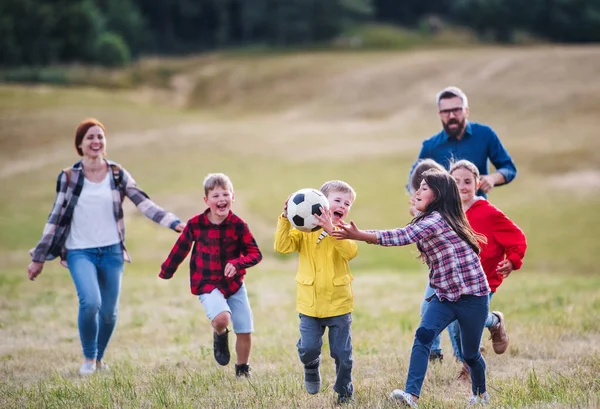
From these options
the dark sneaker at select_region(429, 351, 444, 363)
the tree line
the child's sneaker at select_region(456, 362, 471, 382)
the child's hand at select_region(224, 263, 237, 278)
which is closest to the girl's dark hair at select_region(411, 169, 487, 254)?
the child's sneaker at select_region(456, 362, 471, 382)

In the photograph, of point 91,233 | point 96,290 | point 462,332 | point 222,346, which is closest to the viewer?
point 462,332

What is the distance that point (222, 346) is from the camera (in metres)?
6.94

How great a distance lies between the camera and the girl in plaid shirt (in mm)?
5680

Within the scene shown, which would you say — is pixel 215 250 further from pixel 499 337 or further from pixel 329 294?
pixel 499 337

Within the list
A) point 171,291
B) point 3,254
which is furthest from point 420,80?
point 171,291

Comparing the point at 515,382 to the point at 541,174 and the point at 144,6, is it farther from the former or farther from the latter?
the point at 144,6

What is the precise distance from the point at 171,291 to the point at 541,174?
2092cm

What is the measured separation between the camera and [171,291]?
47.6ft

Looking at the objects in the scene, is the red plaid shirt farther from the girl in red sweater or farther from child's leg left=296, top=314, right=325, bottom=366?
the girl in red sweater

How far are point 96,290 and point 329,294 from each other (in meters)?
2.95

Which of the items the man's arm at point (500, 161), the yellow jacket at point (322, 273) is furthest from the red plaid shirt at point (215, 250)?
the man's arm at point (500, 161)

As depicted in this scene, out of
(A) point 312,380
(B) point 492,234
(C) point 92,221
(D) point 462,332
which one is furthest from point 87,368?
(B) point 492,234

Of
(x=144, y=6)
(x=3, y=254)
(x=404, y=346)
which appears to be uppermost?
(x=144, y=6)

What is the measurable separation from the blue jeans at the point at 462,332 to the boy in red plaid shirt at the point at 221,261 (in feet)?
6.05
